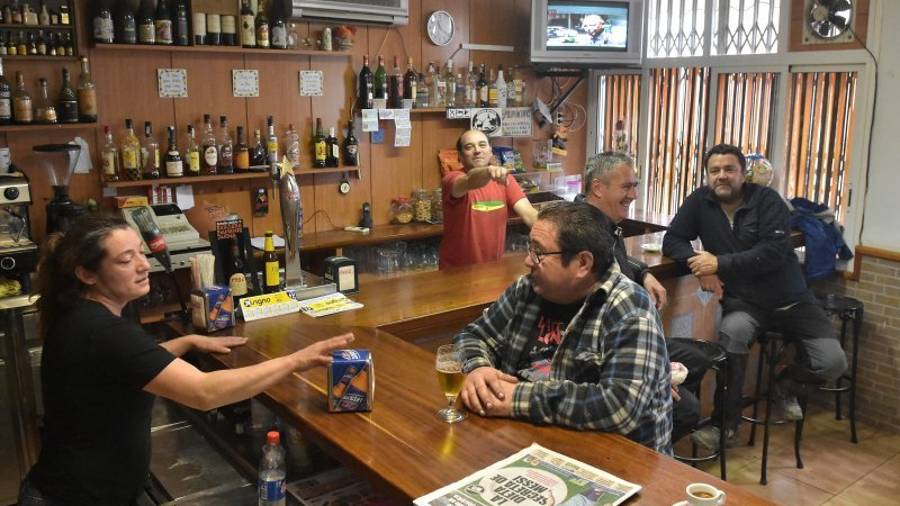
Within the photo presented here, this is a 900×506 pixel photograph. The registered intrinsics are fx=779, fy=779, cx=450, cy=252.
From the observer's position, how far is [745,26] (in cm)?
499

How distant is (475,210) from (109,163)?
1.97 metres

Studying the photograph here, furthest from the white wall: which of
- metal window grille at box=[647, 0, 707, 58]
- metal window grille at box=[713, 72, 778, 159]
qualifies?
metal window grille at box=[647, 0, 707, 58]

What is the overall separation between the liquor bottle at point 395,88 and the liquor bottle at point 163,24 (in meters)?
1.47

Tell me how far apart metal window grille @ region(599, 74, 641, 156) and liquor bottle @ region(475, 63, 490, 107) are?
109cm

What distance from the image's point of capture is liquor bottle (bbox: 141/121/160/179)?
434 cm

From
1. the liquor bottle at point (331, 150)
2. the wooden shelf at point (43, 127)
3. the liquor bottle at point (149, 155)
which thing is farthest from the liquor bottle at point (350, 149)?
the wooden shelf at point (43, 127)

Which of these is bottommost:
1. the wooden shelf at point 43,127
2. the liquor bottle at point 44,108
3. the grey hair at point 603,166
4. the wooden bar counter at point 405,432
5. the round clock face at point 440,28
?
the wooden bar counter at point 405,432

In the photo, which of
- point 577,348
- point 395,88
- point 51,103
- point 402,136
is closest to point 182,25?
point 51,103

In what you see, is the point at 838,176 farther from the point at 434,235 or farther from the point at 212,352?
the point at 212,352

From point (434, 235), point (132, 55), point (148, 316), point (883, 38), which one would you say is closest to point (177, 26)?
point (132, 55)

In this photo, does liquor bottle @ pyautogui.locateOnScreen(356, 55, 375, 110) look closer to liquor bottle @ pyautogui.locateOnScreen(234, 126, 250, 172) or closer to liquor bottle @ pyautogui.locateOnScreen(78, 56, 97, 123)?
liquor bottle @ pyautogui.locateOnScreen(234, 126, 250, 172)

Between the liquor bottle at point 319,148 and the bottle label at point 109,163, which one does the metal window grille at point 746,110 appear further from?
the bottle label at point 109,163

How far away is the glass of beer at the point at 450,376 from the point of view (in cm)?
183

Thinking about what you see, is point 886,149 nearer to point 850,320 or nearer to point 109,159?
point 850,320
